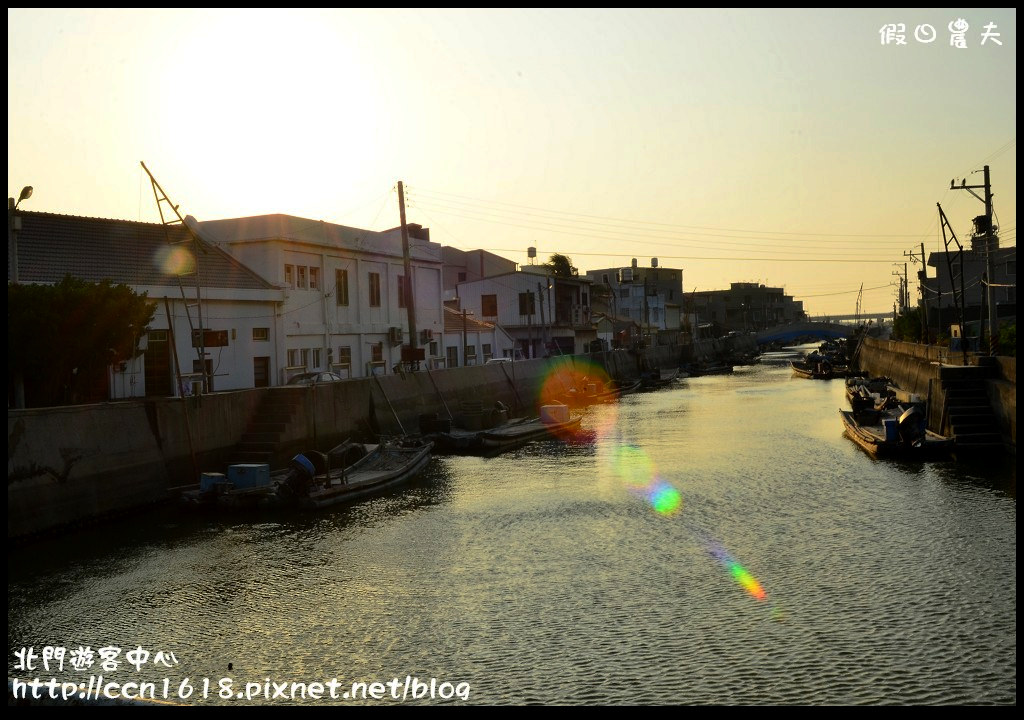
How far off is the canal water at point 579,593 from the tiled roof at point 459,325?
30.3m

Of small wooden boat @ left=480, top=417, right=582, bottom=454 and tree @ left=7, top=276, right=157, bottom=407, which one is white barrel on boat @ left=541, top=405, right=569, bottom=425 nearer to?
small wooden boat @ left=480, top=417, right=582, bottom=454

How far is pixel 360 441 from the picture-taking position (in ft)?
123

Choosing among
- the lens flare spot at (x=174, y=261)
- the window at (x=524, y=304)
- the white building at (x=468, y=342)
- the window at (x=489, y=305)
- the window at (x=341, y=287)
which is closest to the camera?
the lens flare spot at (x=174, y=261)

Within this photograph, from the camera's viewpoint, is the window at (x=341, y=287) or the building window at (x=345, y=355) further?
the window at (x=341, y=287)

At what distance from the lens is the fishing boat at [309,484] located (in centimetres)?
2606

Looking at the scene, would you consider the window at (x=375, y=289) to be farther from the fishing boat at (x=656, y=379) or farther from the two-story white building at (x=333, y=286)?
the fishing boat at (x=656, y=379)

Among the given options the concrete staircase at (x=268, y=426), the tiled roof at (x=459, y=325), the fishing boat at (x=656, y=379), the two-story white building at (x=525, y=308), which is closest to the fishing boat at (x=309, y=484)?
the concrete staircase at (x=268, y=426)

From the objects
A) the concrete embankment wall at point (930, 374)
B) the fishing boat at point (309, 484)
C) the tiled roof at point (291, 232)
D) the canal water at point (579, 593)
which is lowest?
the canal water at point (579, 593)

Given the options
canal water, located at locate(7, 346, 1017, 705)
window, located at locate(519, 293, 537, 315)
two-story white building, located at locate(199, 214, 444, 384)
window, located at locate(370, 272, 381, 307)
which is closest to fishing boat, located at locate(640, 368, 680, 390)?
→ window, located at locate(519, 293, 537, 315)

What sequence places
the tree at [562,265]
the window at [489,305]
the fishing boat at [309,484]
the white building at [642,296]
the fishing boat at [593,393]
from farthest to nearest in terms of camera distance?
1. the white building at [642,296]
2. the tree at [562,265]
3. the window at [489,305]
4. the fishing boat at [593,393]
5. the fishing boat at [309,484]

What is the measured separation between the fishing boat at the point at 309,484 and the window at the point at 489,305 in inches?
1875

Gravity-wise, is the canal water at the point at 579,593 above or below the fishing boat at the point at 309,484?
below

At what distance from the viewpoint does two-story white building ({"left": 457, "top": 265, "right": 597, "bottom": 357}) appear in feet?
258

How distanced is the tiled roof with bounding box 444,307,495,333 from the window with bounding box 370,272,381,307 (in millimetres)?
9464
